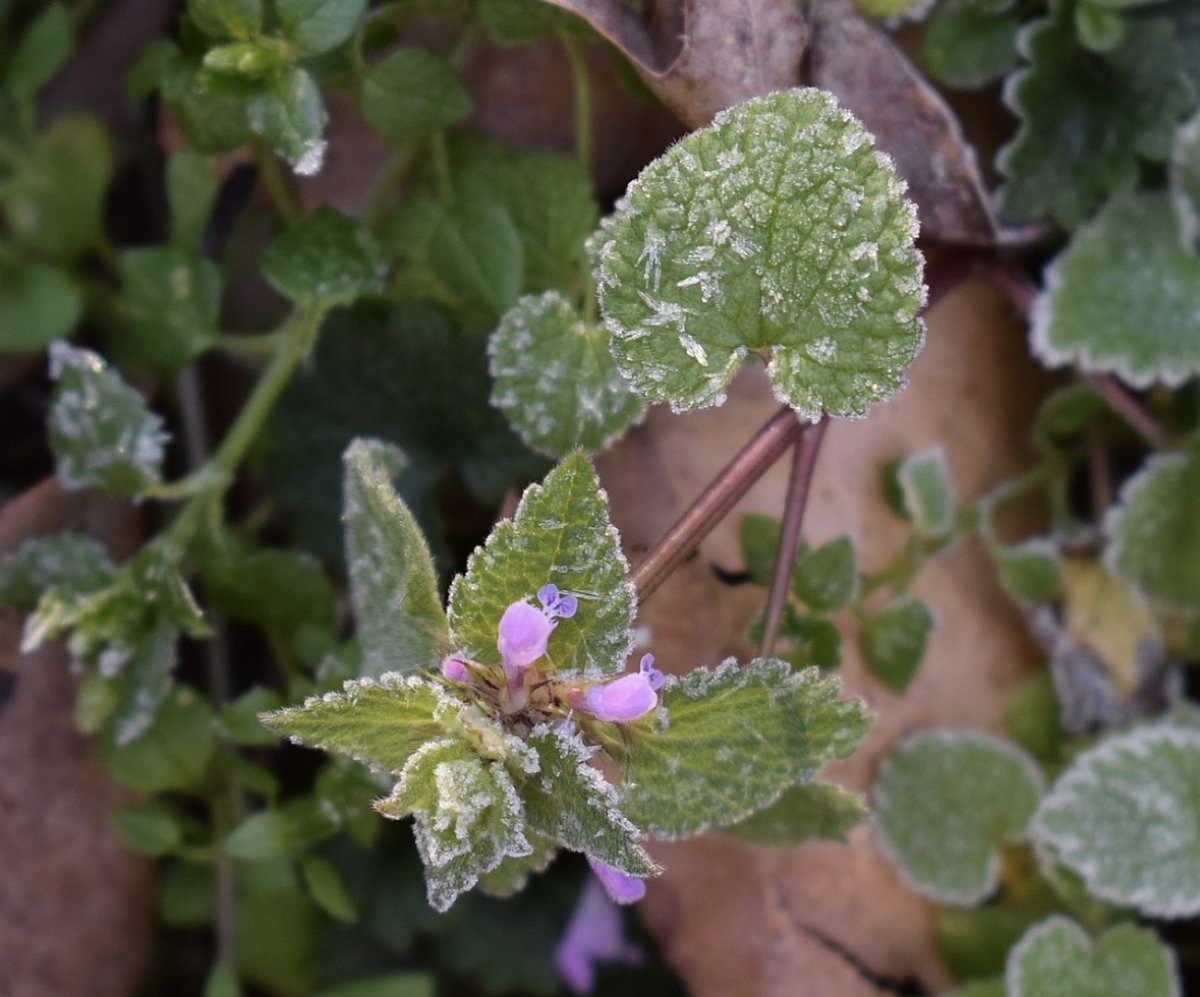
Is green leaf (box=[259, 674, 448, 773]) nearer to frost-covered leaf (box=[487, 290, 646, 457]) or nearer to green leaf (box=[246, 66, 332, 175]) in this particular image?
frost-covered leaf (box=[487, 290, 646, 457])

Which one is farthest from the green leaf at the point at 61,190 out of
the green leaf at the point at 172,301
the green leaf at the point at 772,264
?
the green leaf at the point at 772,264

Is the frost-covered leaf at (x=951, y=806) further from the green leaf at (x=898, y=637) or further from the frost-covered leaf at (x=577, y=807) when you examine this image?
the frost-covered leaf at (x=577, y=807)

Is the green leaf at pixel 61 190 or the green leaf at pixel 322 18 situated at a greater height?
the green leaf at pixel 322 18

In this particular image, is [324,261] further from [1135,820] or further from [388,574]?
[1135,820]

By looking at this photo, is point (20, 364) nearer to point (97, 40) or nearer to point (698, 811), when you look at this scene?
point (97, 40)

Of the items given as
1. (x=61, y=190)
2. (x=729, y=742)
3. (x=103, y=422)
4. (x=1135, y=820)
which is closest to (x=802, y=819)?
(x=729, y=742)

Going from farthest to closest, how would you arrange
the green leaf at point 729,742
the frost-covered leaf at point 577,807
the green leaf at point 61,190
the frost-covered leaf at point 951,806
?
the green leaf at point 61,190
the frost-covered leaf at point 951,806
the green leaf at point 729,742
the frost-covered leaf at point 577,807
